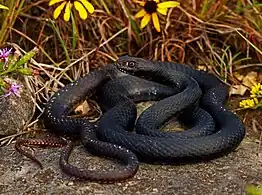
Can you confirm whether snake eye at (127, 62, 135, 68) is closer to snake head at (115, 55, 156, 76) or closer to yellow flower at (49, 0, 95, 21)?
snake head at (115, 55, 156, 76)

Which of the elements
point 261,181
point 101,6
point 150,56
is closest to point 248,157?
point 261,181

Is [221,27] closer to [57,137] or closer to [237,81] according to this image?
[237,81]

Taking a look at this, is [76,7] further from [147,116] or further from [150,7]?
[147,116]

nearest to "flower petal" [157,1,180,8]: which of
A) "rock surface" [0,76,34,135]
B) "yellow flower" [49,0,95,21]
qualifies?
"yellow flower" [49,0,95,21]

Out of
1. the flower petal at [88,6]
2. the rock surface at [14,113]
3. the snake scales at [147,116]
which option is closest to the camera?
the snake scales at [147,116]

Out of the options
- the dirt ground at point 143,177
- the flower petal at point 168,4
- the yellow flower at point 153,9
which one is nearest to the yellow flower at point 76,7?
the yellow flower at point 153,9

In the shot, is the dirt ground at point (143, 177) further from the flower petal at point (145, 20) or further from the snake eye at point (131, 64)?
the flower petal at point (145, 20)
